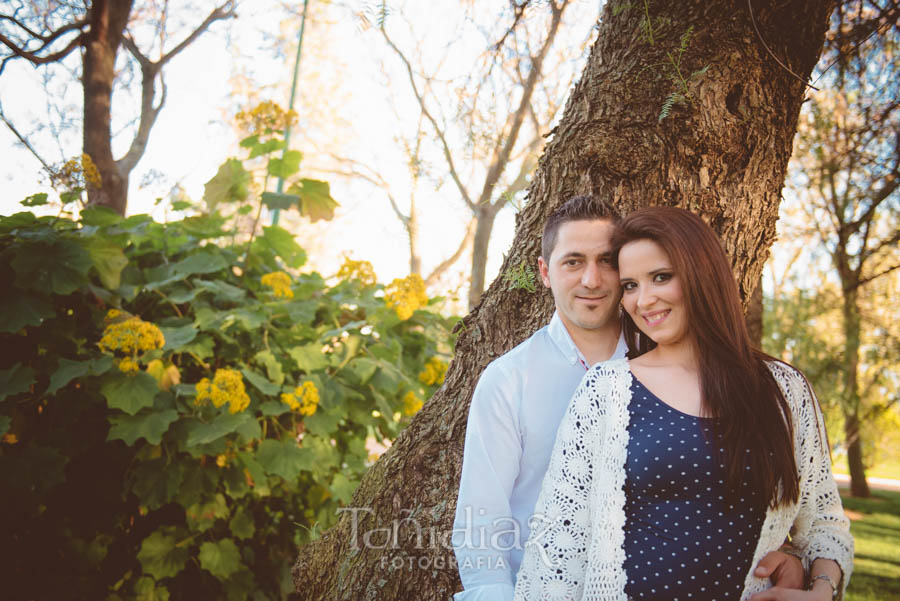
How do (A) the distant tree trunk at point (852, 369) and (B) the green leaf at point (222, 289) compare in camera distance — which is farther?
(A) the distant tree trunk at point (852, 369)

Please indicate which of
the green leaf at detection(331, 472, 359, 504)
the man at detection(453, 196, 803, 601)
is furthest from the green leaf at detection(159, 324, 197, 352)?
the man at detection(453, 196, 803, 601)

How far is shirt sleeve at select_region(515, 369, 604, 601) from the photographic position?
4.63 feet

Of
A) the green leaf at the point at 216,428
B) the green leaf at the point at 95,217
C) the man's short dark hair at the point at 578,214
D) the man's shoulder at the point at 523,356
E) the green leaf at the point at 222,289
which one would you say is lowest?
the green leaf at the point at 216,428

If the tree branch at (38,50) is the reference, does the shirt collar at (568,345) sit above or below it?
below

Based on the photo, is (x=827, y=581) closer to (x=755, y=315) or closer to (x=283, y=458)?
(x=283, y=458)

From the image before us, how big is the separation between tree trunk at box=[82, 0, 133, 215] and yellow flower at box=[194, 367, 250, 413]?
2.39 m

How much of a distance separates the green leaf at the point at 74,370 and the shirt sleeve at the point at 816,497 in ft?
8.52

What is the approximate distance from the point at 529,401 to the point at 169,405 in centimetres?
187

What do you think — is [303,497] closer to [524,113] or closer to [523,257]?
[523,257]

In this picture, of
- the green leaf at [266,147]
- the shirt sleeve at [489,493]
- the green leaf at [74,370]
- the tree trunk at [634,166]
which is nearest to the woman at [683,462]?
the shirt sleeve at [489,493]

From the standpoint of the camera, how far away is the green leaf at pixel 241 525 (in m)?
3.06

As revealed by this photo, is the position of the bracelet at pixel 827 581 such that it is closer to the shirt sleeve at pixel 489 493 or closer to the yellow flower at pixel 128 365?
the shirt sleeve at pixel 489 493

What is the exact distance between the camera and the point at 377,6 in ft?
6.68

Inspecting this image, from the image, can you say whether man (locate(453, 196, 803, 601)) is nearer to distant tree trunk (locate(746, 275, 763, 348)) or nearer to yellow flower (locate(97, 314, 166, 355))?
yellow flower (locate(97, 314, 166, 355))
